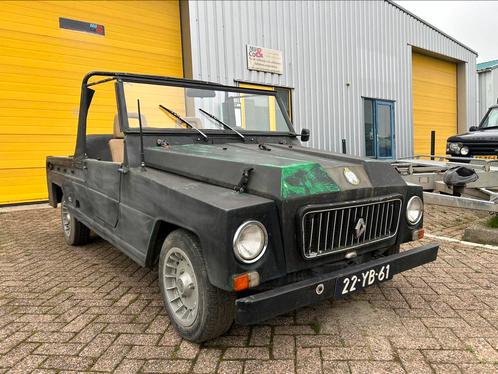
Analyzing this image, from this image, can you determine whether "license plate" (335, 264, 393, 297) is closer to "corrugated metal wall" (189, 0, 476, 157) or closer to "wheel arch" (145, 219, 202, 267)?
"wheel arch" (145, 219, 202, 267)

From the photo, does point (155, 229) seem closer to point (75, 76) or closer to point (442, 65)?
point (75, 76)

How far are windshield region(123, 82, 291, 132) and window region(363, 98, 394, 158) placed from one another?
Result: 30.0 ft

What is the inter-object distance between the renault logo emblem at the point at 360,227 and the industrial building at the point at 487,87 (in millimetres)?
19573

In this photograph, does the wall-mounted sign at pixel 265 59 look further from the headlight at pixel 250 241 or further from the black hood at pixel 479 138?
the headlight at pixel 250 241

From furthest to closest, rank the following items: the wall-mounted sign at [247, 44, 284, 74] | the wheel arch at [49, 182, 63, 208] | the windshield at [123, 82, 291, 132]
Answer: the wall-mounted sign at [247, 44, 284, 74] < the wheel arch at [49, 182, 63, 208] < the windshield at [123, 82, 291, 132]

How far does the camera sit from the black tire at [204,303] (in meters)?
2.21

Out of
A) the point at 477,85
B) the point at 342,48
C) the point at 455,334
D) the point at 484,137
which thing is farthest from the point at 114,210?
the point at 477,85

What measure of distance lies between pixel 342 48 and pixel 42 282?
420 inches

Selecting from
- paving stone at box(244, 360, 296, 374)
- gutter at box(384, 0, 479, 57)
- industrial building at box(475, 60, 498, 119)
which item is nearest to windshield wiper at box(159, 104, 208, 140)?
paving stone at box(244, 360, 296, 374)

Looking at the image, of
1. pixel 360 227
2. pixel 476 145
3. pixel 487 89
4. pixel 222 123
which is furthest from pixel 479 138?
pixel 487 89

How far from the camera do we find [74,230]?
4785mm

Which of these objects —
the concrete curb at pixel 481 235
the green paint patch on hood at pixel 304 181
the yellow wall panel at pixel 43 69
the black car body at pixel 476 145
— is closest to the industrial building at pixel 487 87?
the black car body at pixel 476 145

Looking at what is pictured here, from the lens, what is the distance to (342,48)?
38.8 ft

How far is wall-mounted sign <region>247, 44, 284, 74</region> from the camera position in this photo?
950 cm
